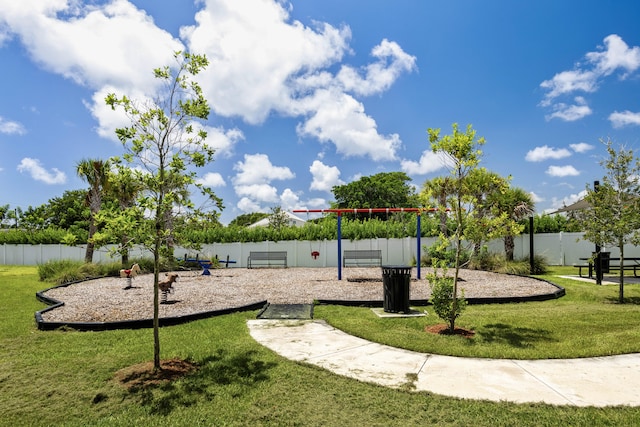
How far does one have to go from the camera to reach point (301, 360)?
5062mm

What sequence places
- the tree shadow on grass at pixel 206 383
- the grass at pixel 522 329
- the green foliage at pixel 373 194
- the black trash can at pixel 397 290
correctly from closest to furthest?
1. the tree shadow on grass at pixel 206 383
2. the grass at pixel 522 329
3. the black trash can at pixel 397 290
4. the green foliage at pixel 373 194

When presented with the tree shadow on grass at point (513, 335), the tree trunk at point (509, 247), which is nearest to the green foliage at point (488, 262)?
the tree trunk at point (509, 247)

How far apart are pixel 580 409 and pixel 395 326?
356 cm

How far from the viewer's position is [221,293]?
11195 millimetres

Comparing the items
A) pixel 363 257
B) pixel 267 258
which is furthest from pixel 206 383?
pixel 267 258

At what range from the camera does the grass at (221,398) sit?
354 cm

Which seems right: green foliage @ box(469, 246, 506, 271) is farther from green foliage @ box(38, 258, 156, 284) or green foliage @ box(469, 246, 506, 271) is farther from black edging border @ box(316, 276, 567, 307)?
green foliage @ box(38, 258, 156, 284)

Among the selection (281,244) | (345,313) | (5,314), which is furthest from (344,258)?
(5,314)

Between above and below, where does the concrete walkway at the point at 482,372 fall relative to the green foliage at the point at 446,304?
below

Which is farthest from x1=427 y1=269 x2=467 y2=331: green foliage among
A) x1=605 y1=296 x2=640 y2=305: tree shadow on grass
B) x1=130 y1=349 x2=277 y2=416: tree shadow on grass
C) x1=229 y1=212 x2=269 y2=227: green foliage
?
x1=229 y1=212 x2=269 y2=227: green foliage

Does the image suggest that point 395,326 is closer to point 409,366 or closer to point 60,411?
point 409,366

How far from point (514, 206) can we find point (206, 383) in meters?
19.4

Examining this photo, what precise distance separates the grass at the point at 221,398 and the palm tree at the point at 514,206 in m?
17.4

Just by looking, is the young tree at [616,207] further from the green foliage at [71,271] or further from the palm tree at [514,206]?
the green foliage at [71,271]
